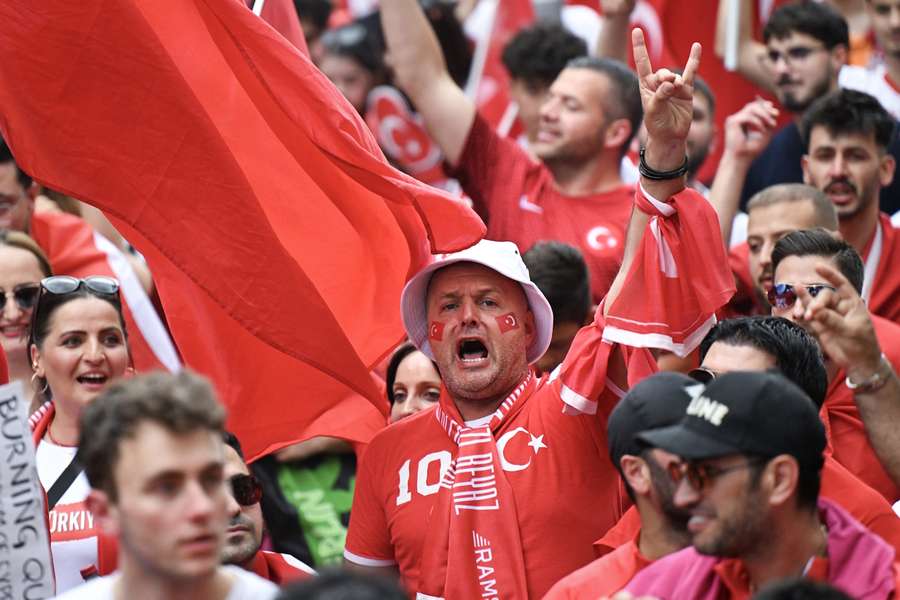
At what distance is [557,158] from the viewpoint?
7.46 meters

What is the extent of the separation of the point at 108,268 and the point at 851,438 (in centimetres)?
335

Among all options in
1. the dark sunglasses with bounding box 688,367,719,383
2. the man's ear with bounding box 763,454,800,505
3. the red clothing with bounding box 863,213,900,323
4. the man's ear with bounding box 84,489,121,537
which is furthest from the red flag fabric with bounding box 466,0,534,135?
the man's ear with bounding box 84,489,121,537

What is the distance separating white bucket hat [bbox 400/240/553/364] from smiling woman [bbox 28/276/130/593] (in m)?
1.12

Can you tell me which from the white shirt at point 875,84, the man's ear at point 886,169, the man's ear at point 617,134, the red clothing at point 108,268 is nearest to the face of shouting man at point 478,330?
the red clothing at point 108,268

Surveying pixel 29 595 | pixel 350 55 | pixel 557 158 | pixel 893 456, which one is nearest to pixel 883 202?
pixel 557 158

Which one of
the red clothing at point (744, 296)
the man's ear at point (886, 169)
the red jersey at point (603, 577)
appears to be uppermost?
the man's ear at point (886, 169)

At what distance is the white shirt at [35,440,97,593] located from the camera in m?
5.46

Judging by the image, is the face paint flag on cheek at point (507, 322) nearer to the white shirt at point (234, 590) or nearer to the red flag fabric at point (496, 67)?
the white shirt at point (234, 590)

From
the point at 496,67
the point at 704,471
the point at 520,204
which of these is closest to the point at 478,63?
the point at 496,67

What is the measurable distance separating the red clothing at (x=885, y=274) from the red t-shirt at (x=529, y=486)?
1774 millimetres

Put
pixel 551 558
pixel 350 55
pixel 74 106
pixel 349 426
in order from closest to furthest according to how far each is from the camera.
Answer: pixel 551 558, pixel 74 106, pixel 349 426, pixel 350 55

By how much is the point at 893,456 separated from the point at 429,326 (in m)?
1.55

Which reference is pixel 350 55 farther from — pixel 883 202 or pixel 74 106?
pixel 74 106

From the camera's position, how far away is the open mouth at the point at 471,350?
561 cm
